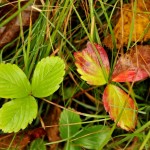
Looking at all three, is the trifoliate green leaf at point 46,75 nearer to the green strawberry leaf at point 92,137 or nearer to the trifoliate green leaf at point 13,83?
the trifoliate green leaf at point 13,83

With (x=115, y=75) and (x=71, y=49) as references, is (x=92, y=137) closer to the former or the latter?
(x=115, y=75)

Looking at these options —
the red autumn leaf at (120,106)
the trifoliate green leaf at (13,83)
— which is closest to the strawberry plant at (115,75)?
the red autumn leaf at (120,106)

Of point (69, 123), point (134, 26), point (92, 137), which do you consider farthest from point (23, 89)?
point (134, 26)

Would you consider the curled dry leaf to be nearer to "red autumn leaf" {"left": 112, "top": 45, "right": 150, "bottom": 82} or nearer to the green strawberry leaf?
"red autumn leaf" {"left": 112, "top": 45, "right": 150, "bottom": 82}

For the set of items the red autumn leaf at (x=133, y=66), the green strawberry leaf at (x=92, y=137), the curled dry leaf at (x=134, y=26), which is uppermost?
the curled dry leaf at (x=134, y=26)

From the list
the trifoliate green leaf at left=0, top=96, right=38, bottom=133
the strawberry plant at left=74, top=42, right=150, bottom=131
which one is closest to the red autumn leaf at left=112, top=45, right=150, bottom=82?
the strawberry plant at left=74, top=42, right=150, bottom=131

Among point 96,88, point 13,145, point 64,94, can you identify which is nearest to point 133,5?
point 96,88

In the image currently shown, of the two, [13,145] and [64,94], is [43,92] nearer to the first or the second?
[64,94]
